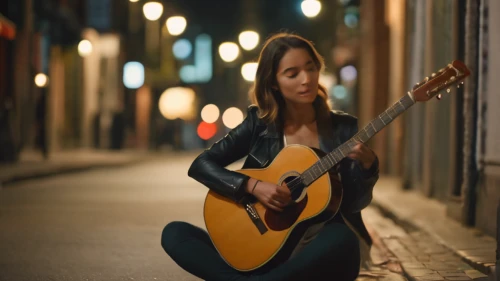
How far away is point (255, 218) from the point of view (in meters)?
4.57

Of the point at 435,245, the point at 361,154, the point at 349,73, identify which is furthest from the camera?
the point at 349,73

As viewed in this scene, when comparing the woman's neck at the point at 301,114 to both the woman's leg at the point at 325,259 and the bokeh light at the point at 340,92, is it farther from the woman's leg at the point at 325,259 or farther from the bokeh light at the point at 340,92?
the bokeh light at the point at 340,92

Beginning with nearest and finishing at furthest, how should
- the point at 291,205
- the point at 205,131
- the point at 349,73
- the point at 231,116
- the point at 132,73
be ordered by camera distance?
the point at 291,205 → the point at 349,73 → the point at 132,73 → the point at 205,131 → the point at 231,116

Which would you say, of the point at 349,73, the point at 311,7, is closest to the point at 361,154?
the point at 311,7

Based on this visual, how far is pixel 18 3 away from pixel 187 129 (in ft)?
109

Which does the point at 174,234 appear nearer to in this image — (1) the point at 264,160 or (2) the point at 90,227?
(1) the point at 264,160

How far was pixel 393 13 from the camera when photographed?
1788 centimetres

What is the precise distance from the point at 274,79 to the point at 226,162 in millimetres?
567

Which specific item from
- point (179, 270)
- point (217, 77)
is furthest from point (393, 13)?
point (217, 77)

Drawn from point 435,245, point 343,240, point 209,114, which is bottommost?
point 209,114

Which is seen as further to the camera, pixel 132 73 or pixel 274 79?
pixel 132 73

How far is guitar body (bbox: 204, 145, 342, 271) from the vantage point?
14.5ft

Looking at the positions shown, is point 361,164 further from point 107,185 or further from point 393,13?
point 393,13

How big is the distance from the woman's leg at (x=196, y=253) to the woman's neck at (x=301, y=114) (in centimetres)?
84
